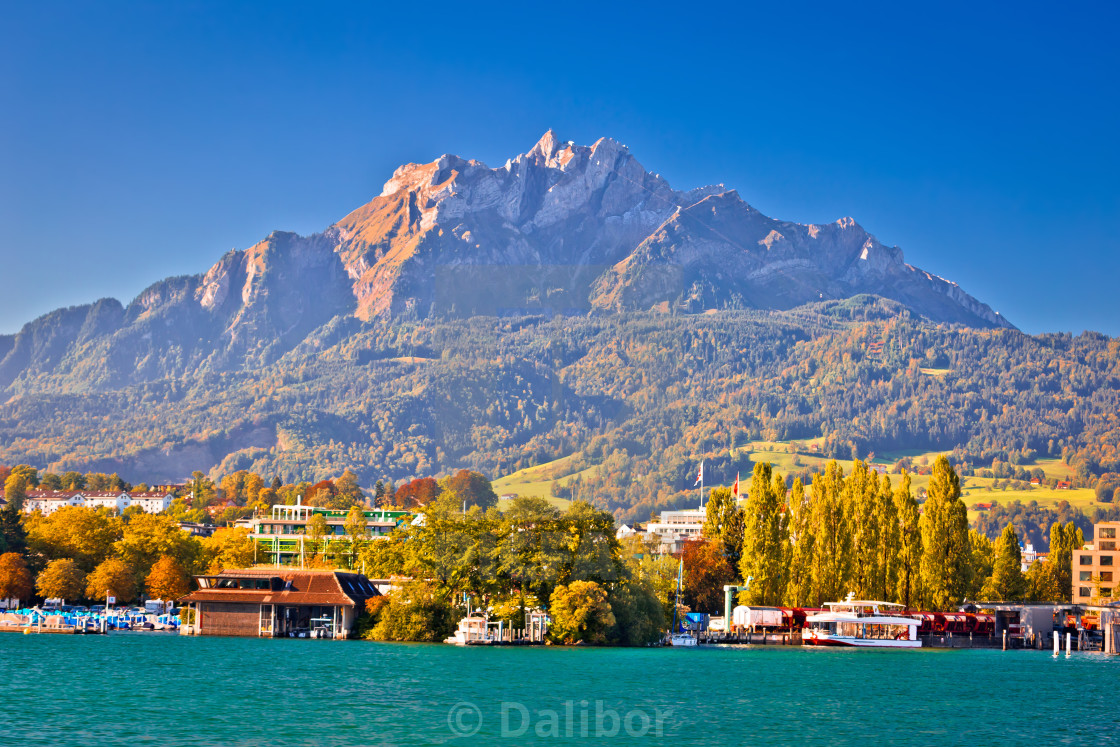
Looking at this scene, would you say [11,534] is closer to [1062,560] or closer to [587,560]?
[587,560]

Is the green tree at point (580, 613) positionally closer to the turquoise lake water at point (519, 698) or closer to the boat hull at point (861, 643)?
the turquoise lake water at point (519, 698)

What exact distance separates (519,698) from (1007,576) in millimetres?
89137

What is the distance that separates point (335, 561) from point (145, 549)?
25038 mm

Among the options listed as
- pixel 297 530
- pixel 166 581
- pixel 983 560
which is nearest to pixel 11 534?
pixel 166 581

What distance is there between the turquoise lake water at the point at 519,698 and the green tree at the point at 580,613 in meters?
2.75

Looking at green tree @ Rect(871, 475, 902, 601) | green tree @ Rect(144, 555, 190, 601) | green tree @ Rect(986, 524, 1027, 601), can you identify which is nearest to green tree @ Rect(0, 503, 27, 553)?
green tree @ Rect(144, 555, 190, 601)

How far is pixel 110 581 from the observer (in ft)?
335

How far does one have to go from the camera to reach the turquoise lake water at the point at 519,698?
41312 millimetres

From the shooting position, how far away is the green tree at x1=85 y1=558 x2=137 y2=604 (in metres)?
102

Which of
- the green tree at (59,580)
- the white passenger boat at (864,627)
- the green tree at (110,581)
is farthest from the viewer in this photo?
the green tree at (110,581)

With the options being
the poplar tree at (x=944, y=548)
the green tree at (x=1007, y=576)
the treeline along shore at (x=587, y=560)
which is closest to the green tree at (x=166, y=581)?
the treeline along shore at (x=587, y=560)

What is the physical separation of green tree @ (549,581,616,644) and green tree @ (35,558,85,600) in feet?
141

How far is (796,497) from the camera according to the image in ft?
344

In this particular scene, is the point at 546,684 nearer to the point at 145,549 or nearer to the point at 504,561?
the point at 504,561
